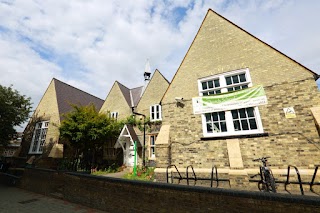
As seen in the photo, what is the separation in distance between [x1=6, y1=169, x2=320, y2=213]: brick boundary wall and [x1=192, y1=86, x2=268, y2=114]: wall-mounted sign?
5.39 metres

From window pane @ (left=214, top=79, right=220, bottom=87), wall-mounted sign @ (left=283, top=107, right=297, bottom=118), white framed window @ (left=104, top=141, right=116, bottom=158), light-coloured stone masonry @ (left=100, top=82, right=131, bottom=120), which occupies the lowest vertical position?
white framed window @ (left=104, top=141, right=116, bottom=158)

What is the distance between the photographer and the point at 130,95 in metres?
21.3

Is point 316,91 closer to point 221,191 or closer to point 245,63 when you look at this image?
point 245,63

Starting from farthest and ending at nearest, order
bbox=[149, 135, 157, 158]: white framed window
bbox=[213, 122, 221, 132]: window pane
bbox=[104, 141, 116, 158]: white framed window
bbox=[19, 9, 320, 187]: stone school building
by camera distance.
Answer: bbox=[104, 141, 116, 158]: white framed window
bbox=[149, 135, 157, 158]: white framed window
bbox=[213, 122, 221, 132]: window pane
bbox=[19, 9, 320, 187]: stone school building

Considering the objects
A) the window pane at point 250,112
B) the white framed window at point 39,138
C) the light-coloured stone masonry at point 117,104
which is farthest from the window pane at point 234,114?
the white framed window at point 39,138

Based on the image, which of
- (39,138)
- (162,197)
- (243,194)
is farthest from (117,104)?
(243,194)

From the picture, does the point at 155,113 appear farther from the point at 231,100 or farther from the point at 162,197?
the point at 162,197

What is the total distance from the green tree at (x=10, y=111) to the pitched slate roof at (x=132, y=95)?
33.5 feet

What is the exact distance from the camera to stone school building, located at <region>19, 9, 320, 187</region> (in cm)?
703

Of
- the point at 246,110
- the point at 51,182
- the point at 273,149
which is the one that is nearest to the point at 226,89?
the point at 246,110

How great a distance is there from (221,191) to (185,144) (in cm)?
510

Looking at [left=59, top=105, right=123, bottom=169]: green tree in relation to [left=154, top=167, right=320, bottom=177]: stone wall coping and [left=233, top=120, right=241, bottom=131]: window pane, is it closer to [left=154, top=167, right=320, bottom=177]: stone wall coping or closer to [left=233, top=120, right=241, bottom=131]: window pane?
[left=154, top=167, right=320, bottom=177]: stone wall coping

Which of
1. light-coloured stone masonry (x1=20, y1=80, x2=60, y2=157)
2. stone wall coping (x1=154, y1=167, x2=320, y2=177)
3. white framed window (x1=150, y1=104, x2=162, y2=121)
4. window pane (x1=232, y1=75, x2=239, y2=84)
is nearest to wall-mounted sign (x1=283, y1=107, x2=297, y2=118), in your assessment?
stone wall coping (x1=154, y1=167, x2=320, y2=177)

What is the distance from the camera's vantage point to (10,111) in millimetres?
15156
